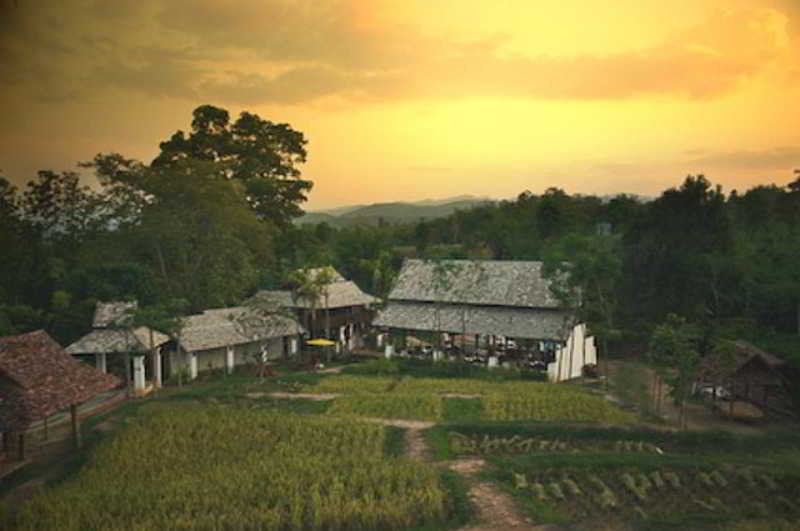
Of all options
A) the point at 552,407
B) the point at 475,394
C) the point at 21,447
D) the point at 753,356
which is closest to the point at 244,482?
the point at 21,447

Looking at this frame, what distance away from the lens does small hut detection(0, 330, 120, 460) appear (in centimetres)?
1770

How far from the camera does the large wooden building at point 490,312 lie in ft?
99.9

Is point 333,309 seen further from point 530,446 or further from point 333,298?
point 530,446

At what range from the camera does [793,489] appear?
54.5ft

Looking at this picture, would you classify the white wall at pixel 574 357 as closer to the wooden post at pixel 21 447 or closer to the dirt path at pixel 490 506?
the dirt path at pixel 490 506

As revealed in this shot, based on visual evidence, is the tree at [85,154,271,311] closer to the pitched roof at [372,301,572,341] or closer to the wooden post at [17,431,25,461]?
the pitched roof at [372,301,572,341]

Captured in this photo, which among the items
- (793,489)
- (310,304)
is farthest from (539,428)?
(310,304)

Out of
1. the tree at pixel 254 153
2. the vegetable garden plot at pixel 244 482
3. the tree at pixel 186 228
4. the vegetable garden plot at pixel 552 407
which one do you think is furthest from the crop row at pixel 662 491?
the tree at pixel 254 153

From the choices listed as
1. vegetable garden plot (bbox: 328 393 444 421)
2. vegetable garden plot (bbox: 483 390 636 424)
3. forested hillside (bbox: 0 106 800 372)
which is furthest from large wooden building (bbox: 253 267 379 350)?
vegetable garden plot (bbox: 483 390 636 424)

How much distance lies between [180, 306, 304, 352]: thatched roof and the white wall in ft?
48.1

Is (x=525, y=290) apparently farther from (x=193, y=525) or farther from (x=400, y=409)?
(x=193, y=525)

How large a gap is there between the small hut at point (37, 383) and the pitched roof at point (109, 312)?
758cm

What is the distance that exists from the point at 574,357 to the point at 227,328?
59.9 ft

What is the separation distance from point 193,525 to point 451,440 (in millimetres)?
9408
